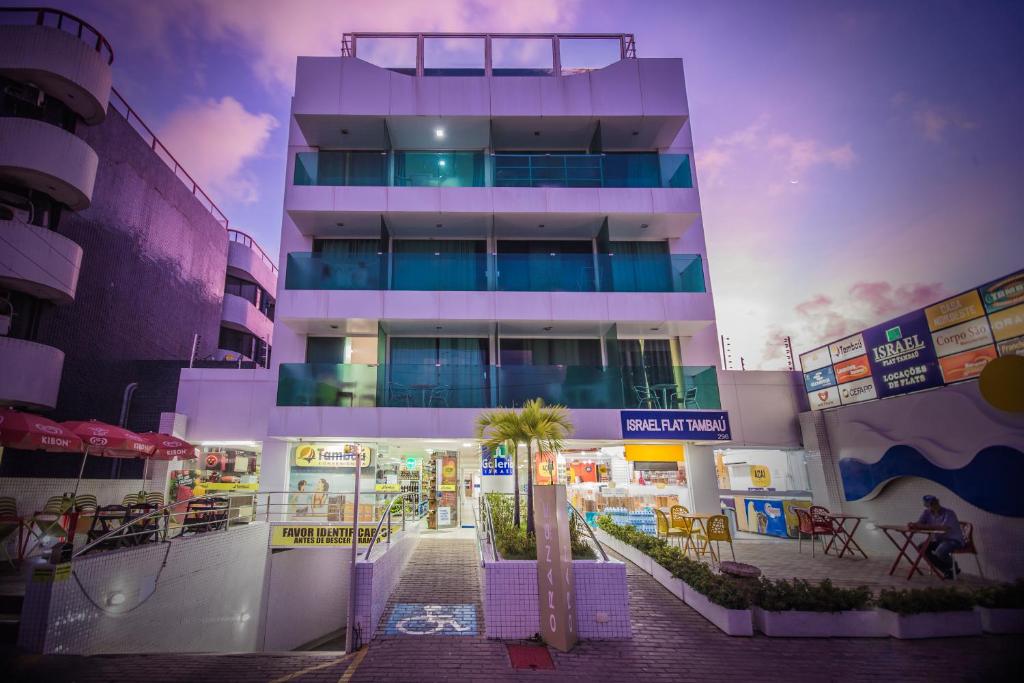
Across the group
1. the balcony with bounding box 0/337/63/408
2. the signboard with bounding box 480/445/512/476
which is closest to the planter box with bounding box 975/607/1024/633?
the signboard with bounding box 480/445/512/476

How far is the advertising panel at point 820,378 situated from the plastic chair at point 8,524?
20455mm

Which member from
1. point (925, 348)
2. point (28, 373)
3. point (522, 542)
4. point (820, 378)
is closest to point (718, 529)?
point (522, 542)

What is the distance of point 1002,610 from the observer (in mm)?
7027

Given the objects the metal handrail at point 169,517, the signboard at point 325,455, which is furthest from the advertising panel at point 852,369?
the signboard at point 325,455

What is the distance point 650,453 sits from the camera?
1546cm

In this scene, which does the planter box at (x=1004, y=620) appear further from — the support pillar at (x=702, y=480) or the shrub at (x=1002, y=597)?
the support pillar at (x=702, y=480)

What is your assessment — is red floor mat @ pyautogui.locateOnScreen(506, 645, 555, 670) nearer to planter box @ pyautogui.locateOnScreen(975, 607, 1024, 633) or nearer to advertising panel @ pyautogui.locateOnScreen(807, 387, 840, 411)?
planter box @ pyautogui.locateOnScreen(975, 607, 1024, 633)

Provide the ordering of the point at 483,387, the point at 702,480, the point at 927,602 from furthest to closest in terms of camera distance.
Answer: the point at 702,480 → the point at 483,387 → the point at 927,602

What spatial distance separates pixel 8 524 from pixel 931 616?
16075 mm

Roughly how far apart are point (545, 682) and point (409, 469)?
13.9m

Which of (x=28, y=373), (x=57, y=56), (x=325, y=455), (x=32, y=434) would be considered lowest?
(x=325, y=455)

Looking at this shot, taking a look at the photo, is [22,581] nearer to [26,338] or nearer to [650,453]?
[26,338]

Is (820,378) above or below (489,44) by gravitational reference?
below

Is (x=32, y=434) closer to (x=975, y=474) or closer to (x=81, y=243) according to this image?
(x=81, y=243)
